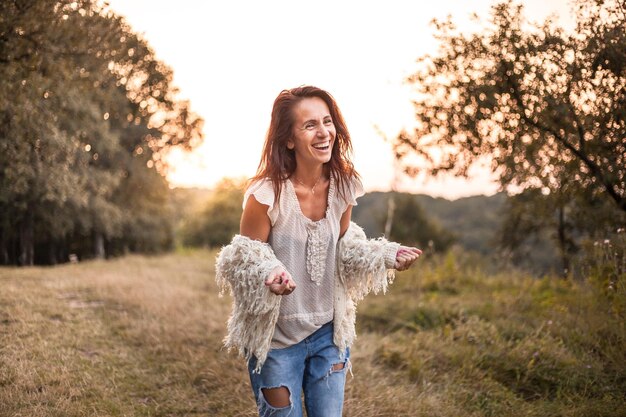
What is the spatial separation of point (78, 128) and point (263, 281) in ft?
60.7

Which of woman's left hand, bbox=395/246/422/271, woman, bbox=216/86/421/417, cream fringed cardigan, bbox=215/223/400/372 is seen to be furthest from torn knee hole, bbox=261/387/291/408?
woman's left hand, bbox=395/246/422/271

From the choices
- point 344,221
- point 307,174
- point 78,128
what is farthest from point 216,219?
point 307,174

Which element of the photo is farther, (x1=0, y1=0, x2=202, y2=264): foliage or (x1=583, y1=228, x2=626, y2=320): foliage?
(x1=0, y1=0, x2=202, y2=264): foliage

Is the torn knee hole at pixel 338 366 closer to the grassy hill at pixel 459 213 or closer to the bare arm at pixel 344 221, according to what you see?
the bare arm at pixel 344 221

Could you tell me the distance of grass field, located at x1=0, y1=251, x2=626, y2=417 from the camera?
4102 millimetres

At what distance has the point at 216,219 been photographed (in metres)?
42.4

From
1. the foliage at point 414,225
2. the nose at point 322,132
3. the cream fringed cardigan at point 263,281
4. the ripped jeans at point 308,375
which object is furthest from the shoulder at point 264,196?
the foliage at point 414,225

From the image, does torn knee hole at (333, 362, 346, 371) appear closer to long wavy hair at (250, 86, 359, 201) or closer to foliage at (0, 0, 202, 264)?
long wavy hair at (250, 86, 359, 201)

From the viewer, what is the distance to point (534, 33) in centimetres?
558

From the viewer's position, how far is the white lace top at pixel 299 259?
263cm

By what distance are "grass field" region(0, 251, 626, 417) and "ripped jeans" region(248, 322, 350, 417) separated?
1414 mm

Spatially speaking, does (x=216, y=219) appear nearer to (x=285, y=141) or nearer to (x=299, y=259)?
(x=285, y=141)

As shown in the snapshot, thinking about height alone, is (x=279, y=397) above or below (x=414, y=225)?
below

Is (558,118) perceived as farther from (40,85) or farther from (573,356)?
(40,85)
